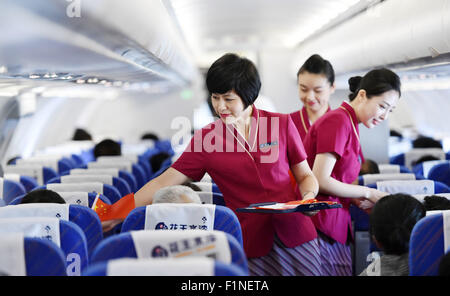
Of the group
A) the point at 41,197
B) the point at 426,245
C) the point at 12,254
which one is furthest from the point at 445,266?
the point at 41,197

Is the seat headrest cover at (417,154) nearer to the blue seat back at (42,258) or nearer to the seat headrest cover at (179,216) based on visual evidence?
the seat headrest cover at (179,216)

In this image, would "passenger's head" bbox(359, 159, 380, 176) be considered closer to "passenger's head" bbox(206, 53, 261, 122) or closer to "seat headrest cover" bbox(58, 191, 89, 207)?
"seat headrest cover" bbox(58, 191, 89, 207)

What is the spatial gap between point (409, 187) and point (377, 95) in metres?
0.93

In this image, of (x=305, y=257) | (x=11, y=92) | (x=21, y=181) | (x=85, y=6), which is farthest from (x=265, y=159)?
(x=11, y=92)

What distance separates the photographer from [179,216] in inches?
137

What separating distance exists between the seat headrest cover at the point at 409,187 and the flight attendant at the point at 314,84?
89 cm

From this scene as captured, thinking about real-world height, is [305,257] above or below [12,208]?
below

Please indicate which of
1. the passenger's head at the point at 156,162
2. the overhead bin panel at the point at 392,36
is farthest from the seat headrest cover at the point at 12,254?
the passenger's head at the point at 156,162

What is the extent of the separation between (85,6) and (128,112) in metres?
18.3

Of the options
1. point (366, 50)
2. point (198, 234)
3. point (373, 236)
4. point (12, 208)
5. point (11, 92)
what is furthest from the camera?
point (366, 50)

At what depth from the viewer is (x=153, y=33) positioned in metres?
6.44

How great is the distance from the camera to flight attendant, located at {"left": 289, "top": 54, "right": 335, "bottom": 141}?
519 cm

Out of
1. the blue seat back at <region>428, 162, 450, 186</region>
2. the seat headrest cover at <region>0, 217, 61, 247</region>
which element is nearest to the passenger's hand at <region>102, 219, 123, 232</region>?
the seat headrest cover at <region>0, 217, 61, 247</region>

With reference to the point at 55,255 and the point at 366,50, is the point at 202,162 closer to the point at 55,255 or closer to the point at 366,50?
the point at 55,255
